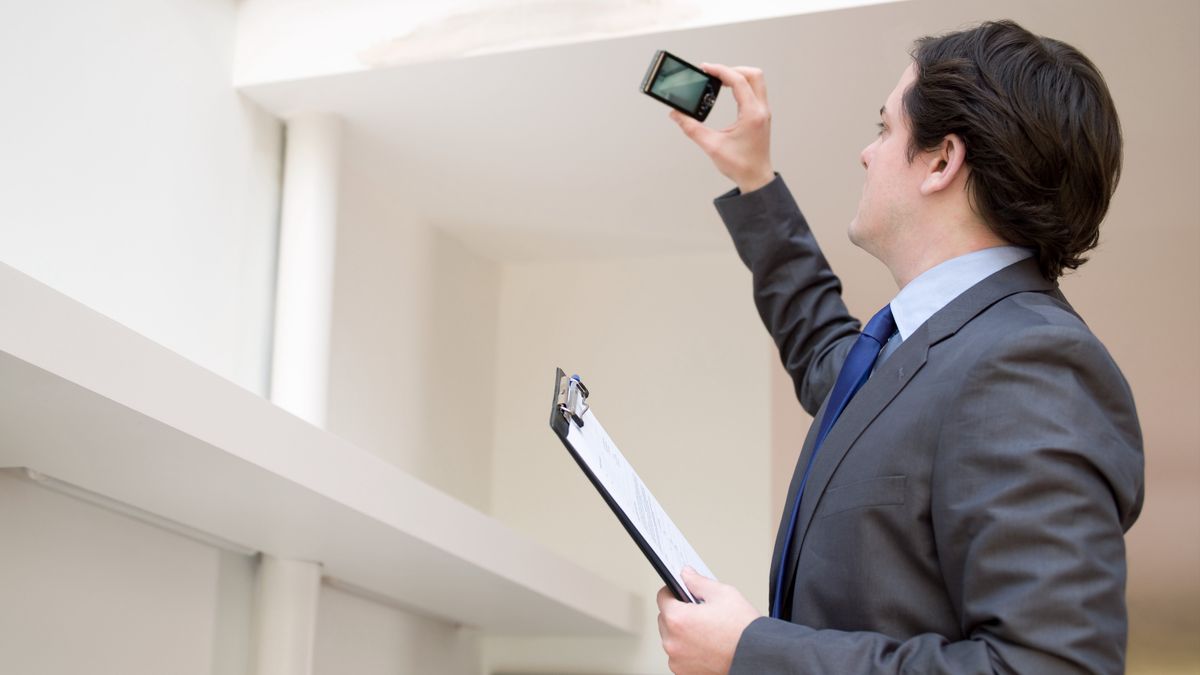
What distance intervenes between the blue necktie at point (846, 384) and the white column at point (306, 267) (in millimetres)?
1704

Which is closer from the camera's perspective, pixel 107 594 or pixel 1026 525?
pixel 1026 525

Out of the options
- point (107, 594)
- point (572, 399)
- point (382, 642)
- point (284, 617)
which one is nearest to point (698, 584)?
point (572, 399)

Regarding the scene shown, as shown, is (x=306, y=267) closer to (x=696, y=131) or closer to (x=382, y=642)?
(x=382, y=642)

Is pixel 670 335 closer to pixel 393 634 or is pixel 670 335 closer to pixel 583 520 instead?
pixel 583 520

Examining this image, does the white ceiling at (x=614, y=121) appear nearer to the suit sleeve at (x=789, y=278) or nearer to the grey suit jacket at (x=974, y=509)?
the suit sleeve at (x=789, y=278)

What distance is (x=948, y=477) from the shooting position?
0.97 metres

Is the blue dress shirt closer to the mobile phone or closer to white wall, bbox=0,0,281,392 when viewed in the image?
the mobile phone

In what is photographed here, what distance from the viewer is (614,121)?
2.95 meters

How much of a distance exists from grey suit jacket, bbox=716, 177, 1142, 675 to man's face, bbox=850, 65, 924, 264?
0.13 m

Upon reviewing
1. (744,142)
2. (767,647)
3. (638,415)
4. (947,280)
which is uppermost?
→ (638,415)

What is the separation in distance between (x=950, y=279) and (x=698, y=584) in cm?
37

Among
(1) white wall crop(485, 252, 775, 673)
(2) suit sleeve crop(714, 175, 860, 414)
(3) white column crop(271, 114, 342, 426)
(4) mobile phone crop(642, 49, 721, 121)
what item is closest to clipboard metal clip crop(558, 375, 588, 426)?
(2) suit sleeve crop(714, 175, 860, 414)

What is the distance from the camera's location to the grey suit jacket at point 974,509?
890 millimetres

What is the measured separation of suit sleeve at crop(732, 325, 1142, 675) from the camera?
883 millimetres
